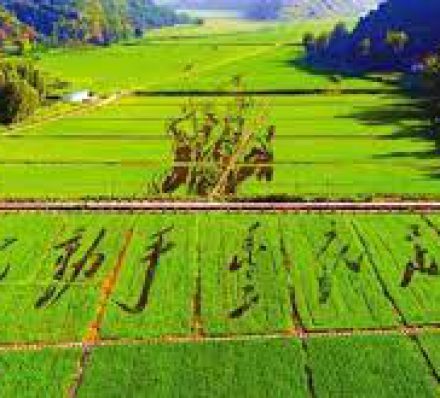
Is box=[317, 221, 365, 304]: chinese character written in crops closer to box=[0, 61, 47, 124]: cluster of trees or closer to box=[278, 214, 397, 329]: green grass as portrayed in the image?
box=[278, 214, 397, 329]: green grass

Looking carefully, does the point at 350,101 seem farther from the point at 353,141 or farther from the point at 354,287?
the point at 354,287

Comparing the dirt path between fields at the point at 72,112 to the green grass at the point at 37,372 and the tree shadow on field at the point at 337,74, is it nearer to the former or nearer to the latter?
the tree shadow on field at the point at 337,74

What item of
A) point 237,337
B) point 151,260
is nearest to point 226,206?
Result: point 151,260

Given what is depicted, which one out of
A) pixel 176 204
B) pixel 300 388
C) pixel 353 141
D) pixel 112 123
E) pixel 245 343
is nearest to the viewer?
pixel 300 388

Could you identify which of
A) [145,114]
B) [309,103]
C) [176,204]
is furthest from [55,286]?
[309,103]

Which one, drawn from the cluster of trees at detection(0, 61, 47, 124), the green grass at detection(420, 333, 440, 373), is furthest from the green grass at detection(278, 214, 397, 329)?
the cluster of trees at detection(0, 61, 47, 124)

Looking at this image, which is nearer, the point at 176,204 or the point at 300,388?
the point at 300,388

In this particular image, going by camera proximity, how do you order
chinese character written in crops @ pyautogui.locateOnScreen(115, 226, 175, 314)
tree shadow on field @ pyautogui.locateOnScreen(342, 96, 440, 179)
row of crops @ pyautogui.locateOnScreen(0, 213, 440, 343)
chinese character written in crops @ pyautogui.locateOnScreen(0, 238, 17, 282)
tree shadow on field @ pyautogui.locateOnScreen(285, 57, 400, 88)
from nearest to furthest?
row of crops @ pyautogui.locateOnScreen(0, 213, 440, 343) → chinese character written in crops @ pyautogui.locateOnScreen(115, 226, 175, 314) → chinese character written in crops @ pyautogui.locateOnScreen(0, 238, 17, 282) → tree shadow on field @ pyautogui.locateOnScreen(342, 96, 440, 179) → tree shadow on field @ pyautogui.locateOnScreen(285, 57, 400, 88)
